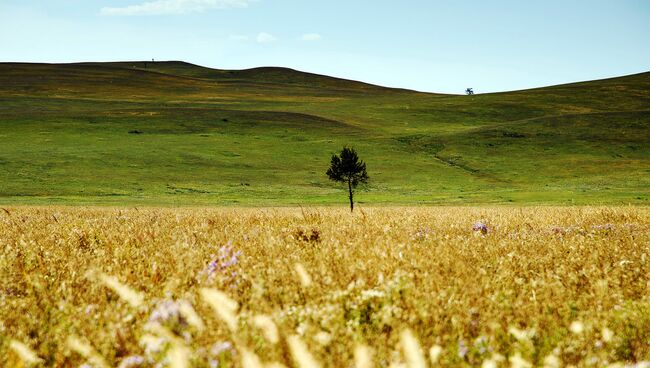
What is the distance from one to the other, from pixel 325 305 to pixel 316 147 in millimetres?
74778

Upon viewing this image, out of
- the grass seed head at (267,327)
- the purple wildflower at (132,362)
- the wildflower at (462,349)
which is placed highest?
the grass seed head at (267,327)

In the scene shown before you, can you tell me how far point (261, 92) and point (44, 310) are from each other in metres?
148

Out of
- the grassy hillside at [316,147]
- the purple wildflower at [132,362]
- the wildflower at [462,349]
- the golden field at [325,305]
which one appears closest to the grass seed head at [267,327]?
the golden field at [325,305]

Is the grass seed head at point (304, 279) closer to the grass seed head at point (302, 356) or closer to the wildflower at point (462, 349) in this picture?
the grass seed head at point (302, 356)

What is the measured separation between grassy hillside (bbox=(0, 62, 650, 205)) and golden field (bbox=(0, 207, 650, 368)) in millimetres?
41695

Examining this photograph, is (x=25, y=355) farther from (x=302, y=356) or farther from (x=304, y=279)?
(x=304, y=279)

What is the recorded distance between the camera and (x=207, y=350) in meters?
2.77

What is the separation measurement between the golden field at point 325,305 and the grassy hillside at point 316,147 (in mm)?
41695

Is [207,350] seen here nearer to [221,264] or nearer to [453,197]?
[221,264]

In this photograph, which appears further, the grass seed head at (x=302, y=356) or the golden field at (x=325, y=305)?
the golden field at (x=325, y=305)

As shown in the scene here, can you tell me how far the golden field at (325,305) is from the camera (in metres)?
2.77

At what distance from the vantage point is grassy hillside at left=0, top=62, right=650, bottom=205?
5456 centimetres

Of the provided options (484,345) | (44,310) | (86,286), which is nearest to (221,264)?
(86,286)

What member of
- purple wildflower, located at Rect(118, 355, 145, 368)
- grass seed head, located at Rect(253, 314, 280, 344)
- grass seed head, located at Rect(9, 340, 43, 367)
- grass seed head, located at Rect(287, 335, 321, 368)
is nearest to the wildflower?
grass seed head, located at Rect(287, 335, 321, 368)
